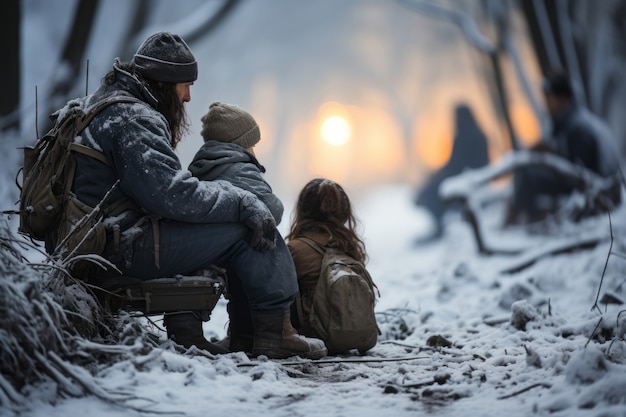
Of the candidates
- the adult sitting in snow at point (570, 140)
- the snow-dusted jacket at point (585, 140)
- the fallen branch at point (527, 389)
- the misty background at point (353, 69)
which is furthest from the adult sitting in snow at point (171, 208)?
the snow-dusted jacket at point (585, 140)

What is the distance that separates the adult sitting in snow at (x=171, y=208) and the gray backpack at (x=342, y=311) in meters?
0.20

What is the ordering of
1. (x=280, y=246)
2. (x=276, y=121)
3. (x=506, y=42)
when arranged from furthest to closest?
(x=276, y=121), (x=506, y=42), (x=280, y=246)

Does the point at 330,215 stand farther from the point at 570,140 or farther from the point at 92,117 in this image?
the point at 570,140

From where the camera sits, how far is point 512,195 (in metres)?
11.4

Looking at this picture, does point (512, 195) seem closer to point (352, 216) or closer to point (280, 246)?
point (352, 216)

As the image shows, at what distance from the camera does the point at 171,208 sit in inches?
120

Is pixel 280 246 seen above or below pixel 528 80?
A: below

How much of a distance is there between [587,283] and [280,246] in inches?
122

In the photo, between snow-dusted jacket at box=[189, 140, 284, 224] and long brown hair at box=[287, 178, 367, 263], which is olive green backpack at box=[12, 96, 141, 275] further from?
long brown hair at box=[287, 178, 367, 263]

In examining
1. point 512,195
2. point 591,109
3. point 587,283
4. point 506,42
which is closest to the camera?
point 587,283

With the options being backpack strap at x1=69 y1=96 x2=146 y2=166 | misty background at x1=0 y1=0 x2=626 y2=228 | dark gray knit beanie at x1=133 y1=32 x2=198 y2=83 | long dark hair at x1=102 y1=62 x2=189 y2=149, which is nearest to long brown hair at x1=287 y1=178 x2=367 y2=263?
long dark hair at x1=102 y1=62 x2=189 y2=149

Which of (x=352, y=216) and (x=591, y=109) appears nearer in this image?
(x=352, y=216)

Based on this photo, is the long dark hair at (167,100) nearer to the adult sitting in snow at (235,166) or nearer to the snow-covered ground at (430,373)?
the adult sitting in snow at (235,166)

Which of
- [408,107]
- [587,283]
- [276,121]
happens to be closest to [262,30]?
[276,121]
